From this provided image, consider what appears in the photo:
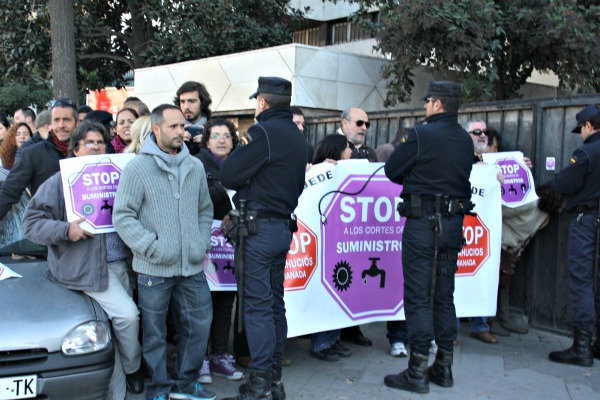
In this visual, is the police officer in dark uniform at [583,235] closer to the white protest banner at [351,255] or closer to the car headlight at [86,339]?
the white protest banner at [351,255]

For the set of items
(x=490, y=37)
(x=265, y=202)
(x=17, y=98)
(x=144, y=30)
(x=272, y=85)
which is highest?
(x=144, y=30)

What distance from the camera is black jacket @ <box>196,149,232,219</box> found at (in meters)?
5.09

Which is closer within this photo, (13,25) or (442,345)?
(442,345)

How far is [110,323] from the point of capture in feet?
14.5

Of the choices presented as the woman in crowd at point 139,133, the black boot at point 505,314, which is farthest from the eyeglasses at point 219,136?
the black boot at point 505,314

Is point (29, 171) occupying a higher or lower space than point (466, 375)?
higher

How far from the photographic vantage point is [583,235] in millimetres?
5629

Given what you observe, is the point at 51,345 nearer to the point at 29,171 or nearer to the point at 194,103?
the point at 29,171

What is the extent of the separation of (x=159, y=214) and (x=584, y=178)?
3659 millimetres

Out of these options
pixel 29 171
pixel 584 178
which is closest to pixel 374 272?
pixel 584 178

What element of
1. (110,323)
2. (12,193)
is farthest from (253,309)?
(12,193)

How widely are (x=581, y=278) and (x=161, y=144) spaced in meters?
3.76

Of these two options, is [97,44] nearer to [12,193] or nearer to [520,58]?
[520,58]

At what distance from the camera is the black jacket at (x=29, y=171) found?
4.89 m
